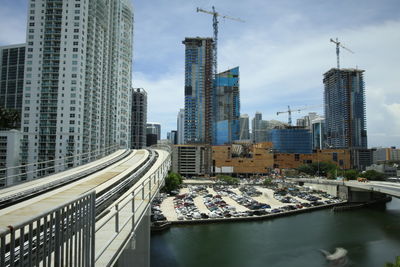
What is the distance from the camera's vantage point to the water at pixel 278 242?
23.0 meters

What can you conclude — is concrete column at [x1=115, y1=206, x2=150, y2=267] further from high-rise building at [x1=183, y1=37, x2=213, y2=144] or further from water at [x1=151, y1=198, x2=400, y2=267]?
high-rise building at [x1=183, y1=37, x2=213, y2=144]

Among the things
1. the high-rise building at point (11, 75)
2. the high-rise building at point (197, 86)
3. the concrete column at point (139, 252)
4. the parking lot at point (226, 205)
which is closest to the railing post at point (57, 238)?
the concrete column at point (139, 252)

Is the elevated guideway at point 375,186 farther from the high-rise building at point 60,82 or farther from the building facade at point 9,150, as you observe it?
the building facade at point 9,150

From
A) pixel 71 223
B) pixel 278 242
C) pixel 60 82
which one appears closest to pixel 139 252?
Answer: pixel 71 223

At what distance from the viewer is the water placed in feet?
75.5

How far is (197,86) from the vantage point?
128125 mm

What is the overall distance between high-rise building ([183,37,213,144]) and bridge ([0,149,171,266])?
112 metres

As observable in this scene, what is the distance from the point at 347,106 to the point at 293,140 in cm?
5255

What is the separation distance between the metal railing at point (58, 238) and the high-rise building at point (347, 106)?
160 m

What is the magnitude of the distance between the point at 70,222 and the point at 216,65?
414 feet

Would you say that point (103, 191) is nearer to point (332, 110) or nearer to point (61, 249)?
point (61, 249)

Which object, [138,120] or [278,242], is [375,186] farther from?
[138,120]

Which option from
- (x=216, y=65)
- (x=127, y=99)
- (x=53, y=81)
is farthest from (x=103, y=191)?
(x=216, y=65)

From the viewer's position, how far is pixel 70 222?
387cm
